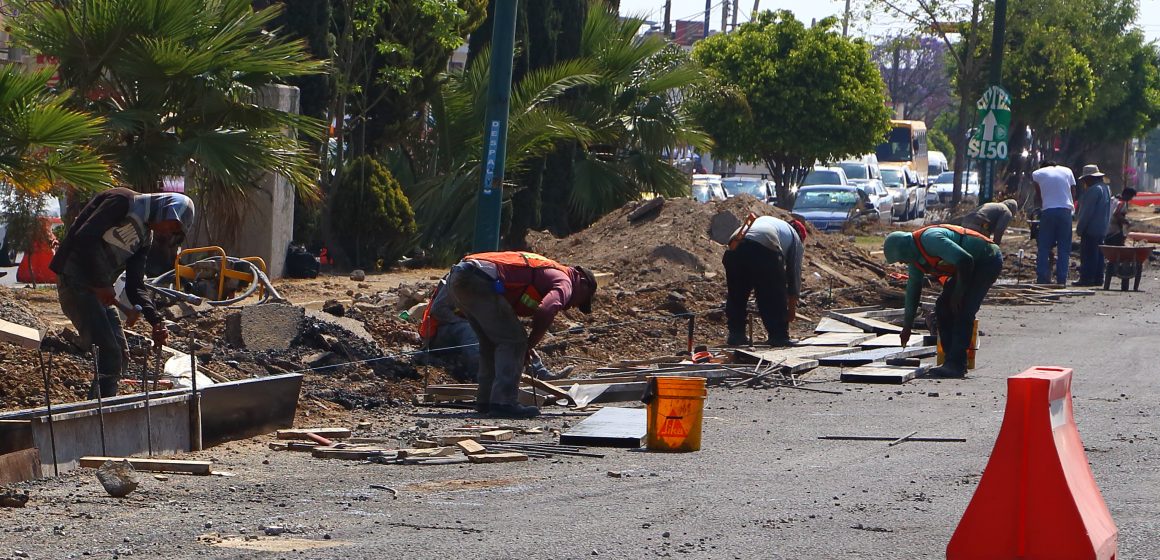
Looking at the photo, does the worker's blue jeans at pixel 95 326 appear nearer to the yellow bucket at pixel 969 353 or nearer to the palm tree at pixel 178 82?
the palm tree at pixel 178 82

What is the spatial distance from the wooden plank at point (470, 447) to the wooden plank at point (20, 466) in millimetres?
2354

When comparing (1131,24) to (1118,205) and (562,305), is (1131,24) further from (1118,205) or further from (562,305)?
(562,305)

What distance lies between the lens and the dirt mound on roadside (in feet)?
65.6

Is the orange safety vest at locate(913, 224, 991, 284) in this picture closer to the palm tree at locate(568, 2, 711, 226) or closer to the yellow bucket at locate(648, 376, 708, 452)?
the yellow bucket at locate(648, 376, 708, 452)

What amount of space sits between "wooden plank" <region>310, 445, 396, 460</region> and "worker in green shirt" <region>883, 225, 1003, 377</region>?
226 inches

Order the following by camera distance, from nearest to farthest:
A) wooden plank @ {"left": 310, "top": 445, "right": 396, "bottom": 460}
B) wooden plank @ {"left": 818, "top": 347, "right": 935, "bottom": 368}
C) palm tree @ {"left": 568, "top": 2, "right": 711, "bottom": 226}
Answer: wooden plank @ {"left": 310, "top": 445, "right": 396, "bottom": 460}, wooden plank @ {"left": 818, "top": 347, "right": 935, "bottom": 368}, palm tree @ {"left": 568, "top": 2, "right": 711, "bottom": 226}

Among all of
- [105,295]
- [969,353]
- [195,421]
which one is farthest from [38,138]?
[969,353]

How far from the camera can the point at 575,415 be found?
1106 cm

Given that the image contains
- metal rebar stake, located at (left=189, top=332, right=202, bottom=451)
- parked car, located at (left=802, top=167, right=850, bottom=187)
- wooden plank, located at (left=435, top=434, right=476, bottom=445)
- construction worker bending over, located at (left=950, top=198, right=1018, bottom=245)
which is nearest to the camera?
metal rebar stake, located at (left=189, top=332, right=202, bottom=451)

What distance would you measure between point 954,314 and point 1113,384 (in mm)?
1447

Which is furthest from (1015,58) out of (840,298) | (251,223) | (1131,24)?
(251,223)

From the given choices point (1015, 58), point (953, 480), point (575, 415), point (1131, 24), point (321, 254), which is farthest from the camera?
point (1131, 24)

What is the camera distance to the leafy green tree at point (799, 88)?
34.7m

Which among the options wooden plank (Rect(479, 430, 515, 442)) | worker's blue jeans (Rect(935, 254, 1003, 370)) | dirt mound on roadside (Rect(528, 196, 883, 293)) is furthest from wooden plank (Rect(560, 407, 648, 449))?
dirt mound on roadside (Rect(528, 196, 883, 293))
